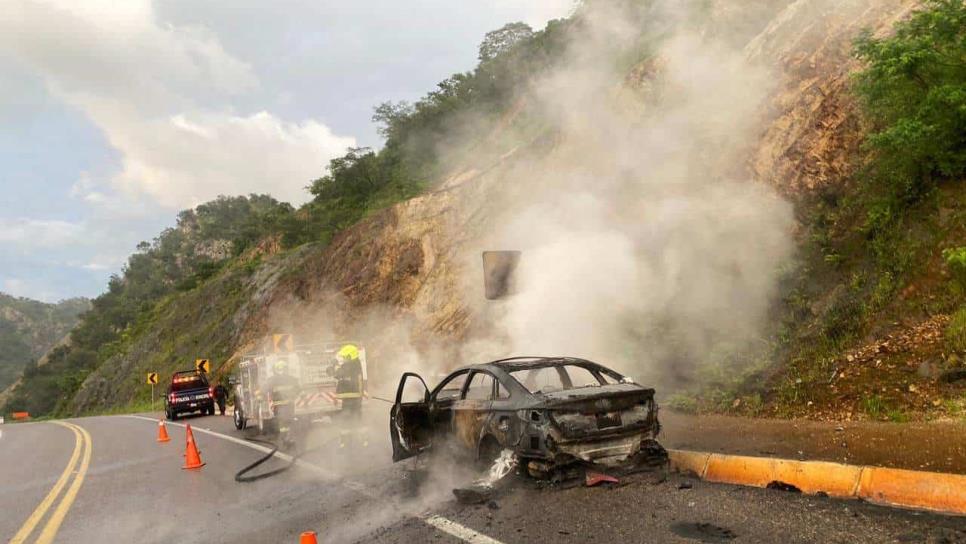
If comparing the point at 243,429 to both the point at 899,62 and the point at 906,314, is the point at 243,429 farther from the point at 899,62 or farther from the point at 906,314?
the point at 899,62

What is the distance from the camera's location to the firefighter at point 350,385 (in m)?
10.9

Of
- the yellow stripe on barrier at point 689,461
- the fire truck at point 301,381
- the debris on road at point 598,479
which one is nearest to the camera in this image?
the debris on road at point 598,479

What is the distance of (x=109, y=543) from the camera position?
582 cm

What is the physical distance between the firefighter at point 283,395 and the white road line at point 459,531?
6.12 metres

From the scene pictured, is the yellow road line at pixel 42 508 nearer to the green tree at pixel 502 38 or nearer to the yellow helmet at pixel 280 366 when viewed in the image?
the yellow helmet at pixel 280 366

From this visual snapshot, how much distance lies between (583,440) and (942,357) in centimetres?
444

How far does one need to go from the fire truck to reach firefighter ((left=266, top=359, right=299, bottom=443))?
72 mm

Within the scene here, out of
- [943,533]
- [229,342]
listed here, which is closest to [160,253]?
[229,342]

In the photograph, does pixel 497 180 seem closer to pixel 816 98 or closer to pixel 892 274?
pixel 816 98

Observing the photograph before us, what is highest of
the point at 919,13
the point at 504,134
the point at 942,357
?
the point at 504,134

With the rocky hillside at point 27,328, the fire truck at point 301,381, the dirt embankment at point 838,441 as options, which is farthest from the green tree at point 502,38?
the rocky hillside at point 27,328

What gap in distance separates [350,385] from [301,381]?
1159 mm

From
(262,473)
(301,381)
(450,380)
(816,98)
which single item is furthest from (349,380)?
(816,98)

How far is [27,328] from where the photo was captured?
528 feet
